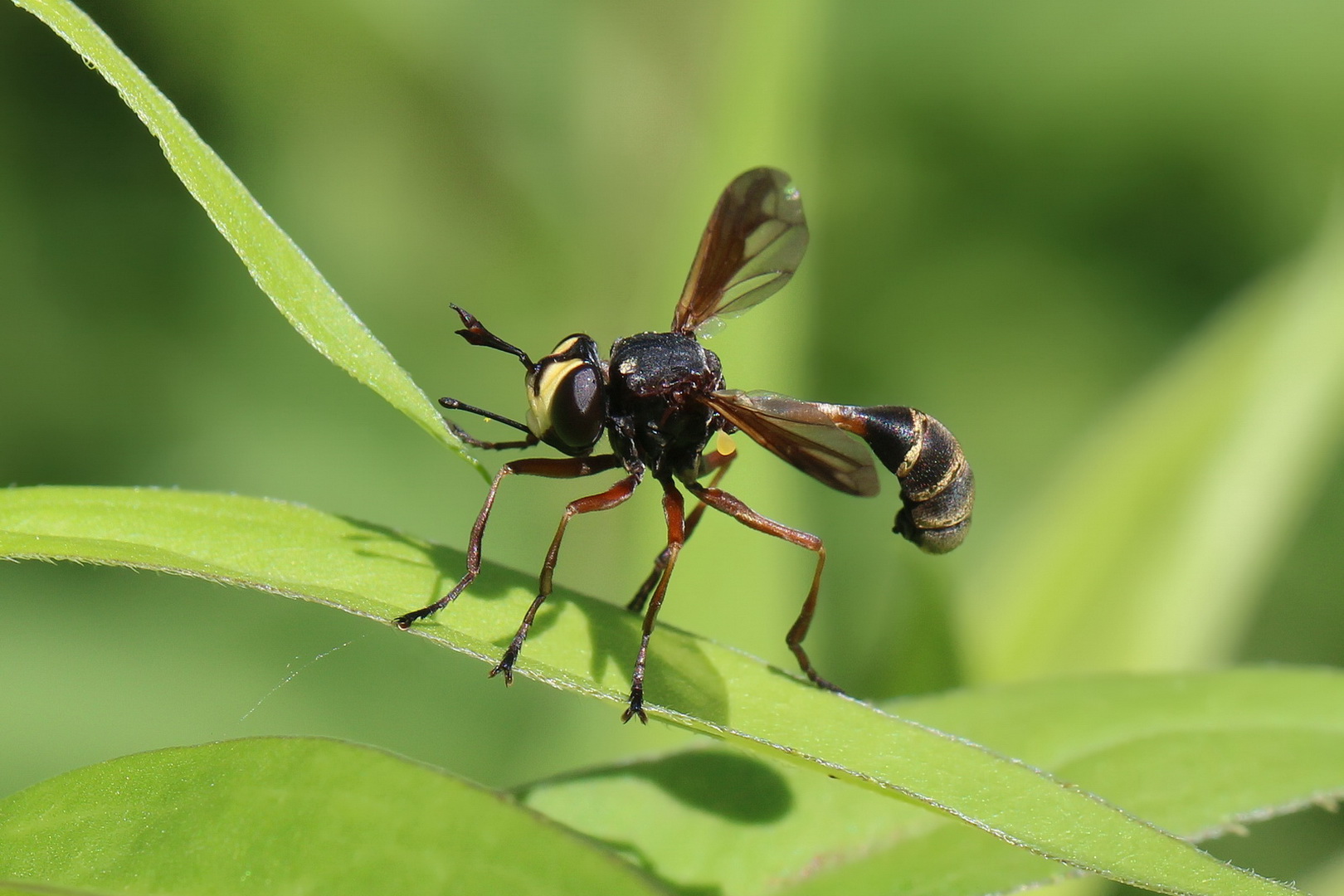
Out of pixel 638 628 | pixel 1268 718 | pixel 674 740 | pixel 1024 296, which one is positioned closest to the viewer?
pixel 638 628

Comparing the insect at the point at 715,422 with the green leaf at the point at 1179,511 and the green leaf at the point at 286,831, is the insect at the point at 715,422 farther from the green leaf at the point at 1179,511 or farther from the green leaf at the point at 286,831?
the green leaf at the point at 286,831

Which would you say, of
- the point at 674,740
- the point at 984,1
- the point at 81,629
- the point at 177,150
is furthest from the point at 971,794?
the point at 984,1

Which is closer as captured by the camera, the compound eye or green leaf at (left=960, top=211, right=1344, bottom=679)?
the compound eye

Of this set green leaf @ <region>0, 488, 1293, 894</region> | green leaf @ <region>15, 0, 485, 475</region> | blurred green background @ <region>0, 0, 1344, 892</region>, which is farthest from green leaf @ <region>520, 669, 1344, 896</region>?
blurred green background @ <region>0, 0, 1344, 892</region>

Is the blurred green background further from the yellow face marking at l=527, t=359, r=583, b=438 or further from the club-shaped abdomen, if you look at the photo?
the yellow face marking at l=527, t=359, r=583, b=438

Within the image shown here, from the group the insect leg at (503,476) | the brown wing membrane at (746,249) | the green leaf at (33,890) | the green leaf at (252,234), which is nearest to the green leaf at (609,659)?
the insect leg at (503,476)

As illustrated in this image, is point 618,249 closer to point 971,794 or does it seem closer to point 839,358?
point 839,358
